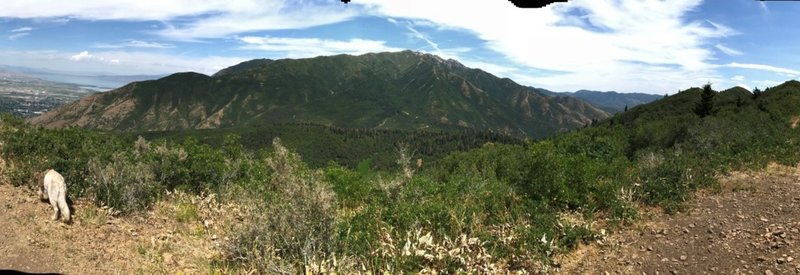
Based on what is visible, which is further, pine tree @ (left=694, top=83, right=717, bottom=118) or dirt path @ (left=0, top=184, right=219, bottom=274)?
pine tree @ (left=694, top=83, right=717, bottom=118)

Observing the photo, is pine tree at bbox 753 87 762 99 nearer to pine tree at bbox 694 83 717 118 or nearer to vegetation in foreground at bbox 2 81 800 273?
pine tree at bbox 694 83 717 118

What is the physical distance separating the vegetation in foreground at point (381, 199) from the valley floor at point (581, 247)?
1.94 ft

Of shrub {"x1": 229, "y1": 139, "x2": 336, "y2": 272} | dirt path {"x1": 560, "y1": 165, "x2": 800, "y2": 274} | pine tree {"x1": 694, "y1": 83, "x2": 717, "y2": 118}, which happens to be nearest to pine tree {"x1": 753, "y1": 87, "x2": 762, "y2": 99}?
pine tree {"x1": 694, "y1": 83, "x2": 717, "y2": 118}

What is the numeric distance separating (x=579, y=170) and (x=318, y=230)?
8.17 m

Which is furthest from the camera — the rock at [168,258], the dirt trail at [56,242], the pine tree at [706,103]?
the pine tree at [706,103]

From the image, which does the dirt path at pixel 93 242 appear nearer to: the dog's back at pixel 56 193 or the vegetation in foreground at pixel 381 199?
the dog's back at pixel 56 193

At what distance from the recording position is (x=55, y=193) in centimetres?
1102

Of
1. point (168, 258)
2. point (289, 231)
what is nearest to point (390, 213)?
point (289, 231)

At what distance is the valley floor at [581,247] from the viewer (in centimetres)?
927

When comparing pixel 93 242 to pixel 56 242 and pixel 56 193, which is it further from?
pixel 56 193

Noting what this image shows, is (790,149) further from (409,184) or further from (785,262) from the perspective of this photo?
(409,184)

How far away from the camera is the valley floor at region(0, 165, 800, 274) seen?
9.27 metres

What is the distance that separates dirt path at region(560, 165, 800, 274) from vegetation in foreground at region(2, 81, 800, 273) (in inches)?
23.4

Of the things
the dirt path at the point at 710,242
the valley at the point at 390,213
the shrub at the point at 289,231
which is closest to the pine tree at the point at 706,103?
the valley at the point at 390,213
